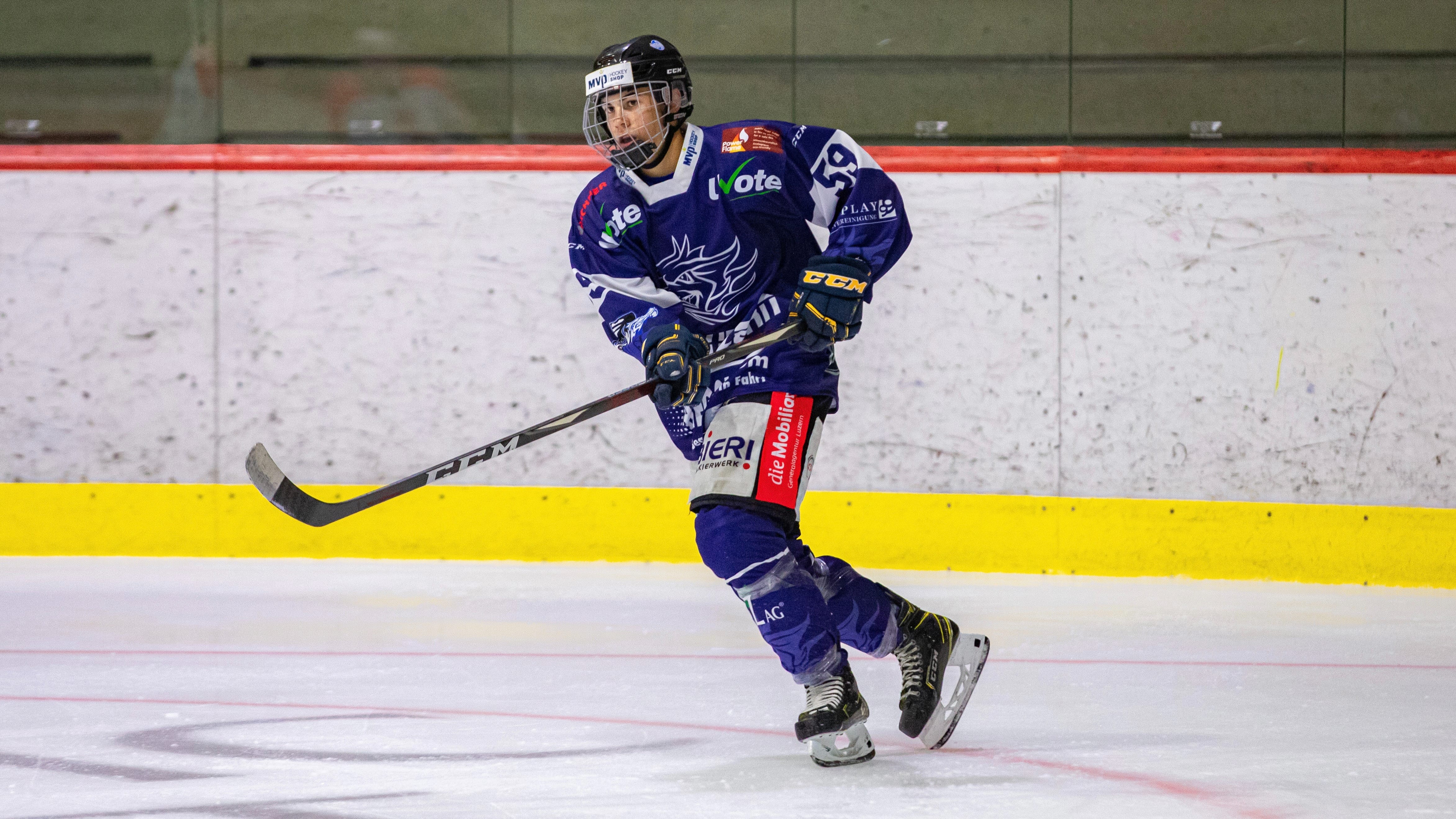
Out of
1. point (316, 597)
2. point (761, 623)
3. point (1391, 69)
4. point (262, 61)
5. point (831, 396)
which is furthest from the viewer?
point (262, 61)

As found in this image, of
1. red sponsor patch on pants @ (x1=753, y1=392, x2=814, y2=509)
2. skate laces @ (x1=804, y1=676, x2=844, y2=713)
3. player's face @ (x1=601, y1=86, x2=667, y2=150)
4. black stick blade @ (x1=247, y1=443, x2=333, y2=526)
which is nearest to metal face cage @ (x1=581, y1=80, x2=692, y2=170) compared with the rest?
player's face @ (x1=601, y1=86, x2=667, y2=150)

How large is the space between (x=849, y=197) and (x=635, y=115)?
381 mm

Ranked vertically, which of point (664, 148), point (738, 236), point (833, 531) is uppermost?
point (664, 148)

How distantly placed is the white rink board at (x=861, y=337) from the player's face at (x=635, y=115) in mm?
2692

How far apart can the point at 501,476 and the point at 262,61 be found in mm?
1774

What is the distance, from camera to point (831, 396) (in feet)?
7.98

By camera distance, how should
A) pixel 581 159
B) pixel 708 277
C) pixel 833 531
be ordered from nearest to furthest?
pixel 708 277
pixel 833 531
pixel 581 159

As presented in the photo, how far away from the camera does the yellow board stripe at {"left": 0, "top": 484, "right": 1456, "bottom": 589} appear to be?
182 inches

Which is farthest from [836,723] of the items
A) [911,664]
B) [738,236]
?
[738,236]

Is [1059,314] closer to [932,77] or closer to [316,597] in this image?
[932,77]

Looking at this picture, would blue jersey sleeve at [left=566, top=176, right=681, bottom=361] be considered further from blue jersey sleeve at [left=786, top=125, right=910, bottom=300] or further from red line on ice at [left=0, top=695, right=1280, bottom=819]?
red line on ice at [left=0, top=695, right=1280, bottom=819]

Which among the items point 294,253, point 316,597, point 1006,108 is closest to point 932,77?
point 1006,108

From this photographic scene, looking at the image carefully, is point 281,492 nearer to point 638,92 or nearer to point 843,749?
point 638,92

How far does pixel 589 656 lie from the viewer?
3211 millimetres
